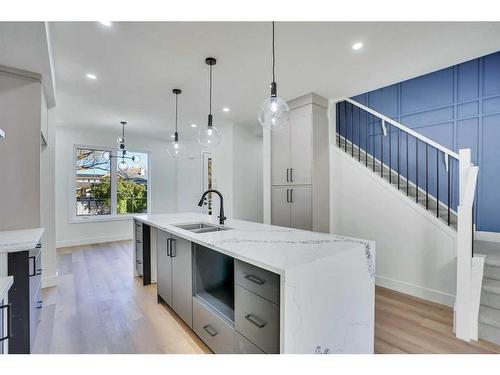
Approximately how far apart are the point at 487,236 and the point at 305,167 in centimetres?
242

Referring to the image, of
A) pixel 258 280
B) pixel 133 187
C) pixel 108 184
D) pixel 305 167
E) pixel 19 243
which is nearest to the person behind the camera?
pixel 258 280

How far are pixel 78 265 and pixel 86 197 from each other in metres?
2.21

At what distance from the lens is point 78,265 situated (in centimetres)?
407

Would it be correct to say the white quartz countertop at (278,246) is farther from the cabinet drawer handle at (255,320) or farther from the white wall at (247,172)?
the white wall at (247,172)

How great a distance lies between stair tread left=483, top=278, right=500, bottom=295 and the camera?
220 centimetres

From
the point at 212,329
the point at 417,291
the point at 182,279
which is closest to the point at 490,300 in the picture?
the point at 417,291

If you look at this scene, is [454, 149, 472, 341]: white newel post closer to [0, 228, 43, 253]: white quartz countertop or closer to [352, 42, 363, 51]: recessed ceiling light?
[352, 42, 363, 51]: recessed ceiling light

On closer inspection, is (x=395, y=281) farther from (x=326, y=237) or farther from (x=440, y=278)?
(x=326, y=237)

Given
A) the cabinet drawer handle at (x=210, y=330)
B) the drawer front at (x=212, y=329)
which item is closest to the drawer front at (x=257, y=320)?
the drawer front at (x=212, y=329)

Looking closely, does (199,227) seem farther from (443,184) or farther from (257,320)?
(443,184)

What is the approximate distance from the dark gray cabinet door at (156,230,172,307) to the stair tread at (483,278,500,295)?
294cm

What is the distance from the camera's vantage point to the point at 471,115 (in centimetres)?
316

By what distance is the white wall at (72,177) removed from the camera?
538cm
